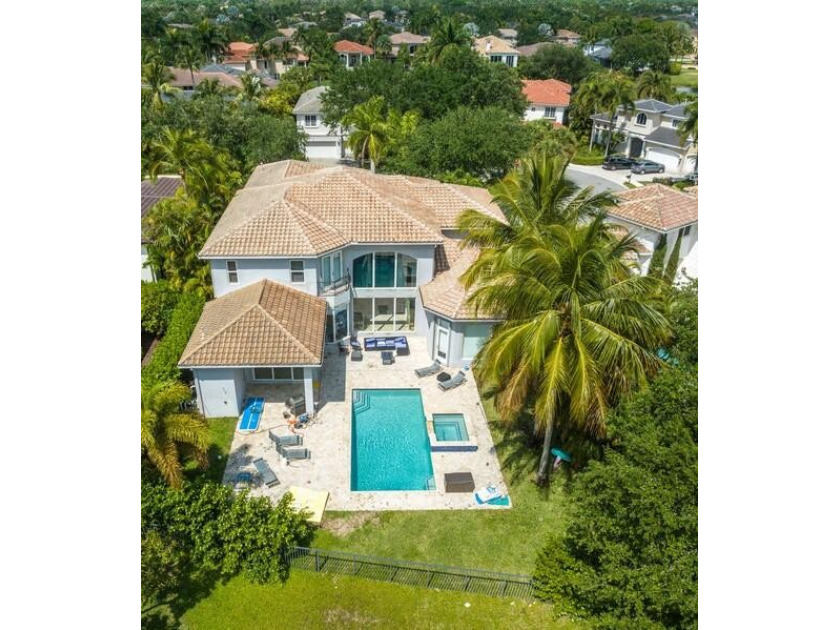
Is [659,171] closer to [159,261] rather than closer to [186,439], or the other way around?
[159,261]

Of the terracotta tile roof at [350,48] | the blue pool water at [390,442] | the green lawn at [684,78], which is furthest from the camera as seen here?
the terracotta tile roof at [350,48]

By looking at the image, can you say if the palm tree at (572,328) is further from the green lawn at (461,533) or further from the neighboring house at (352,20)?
the neighboring house at (352,20)

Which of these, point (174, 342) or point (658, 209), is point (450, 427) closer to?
point (174, 342)

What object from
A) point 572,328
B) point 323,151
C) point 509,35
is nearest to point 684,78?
point 509,35

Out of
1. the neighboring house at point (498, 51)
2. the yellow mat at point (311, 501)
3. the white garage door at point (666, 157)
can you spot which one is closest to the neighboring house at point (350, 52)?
the neighboring house at point (498, 51)

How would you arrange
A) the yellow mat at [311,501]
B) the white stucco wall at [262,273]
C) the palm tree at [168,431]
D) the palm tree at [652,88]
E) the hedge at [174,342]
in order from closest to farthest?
the palm tree at [168,431], the yellow mat at [311,501], the hedge at [174,342], the white stucco wall at [262,273], the palm tree at [652,88]
